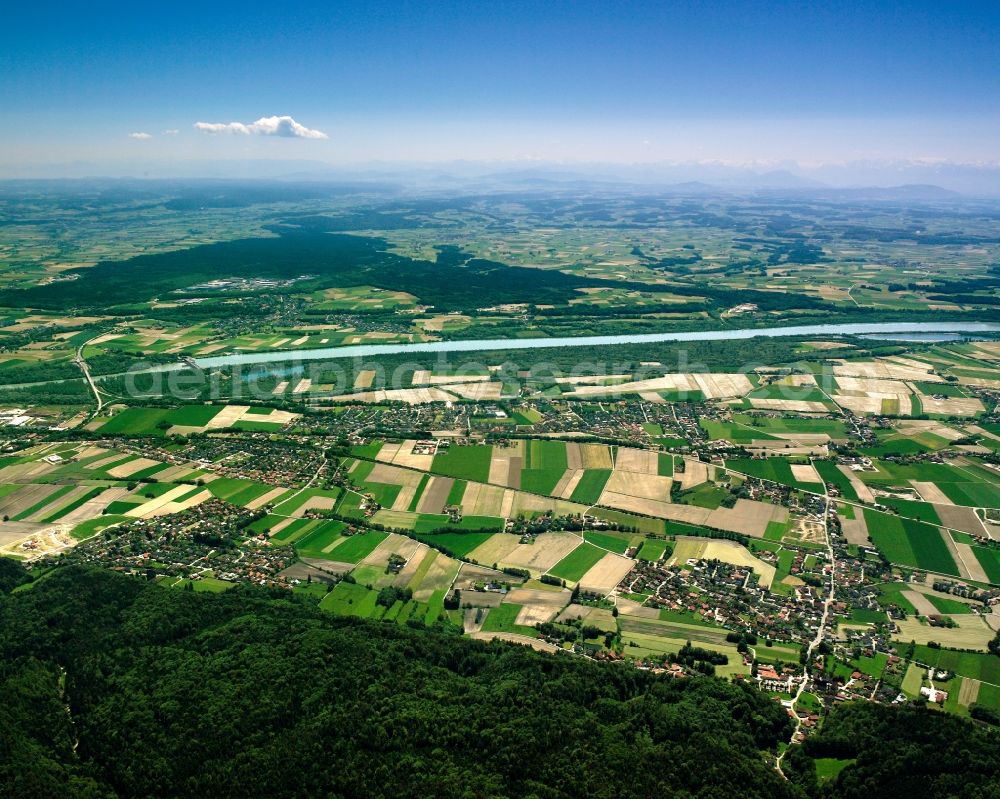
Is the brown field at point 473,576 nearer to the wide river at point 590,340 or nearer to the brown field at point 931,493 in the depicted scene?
the brown field at point 931,493

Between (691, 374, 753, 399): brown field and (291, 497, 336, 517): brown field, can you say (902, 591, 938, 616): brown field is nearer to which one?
(291, 497, 336, 517): brown field

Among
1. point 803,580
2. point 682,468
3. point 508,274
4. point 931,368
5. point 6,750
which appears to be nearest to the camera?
point 6,750


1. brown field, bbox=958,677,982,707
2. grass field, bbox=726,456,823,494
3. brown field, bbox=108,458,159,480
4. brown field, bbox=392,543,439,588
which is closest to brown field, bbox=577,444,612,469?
grass field, bbox=726,456,823,494

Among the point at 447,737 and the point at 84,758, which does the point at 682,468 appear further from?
the point at 84,758

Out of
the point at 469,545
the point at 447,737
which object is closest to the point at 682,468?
the point at 469,545

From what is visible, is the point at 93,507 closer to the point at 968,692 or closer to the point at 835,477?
the point at 968,692

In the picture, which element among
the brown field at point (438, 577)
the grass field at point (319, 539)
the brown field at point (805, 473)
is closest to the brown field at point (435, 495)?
the grass field at point (319, 539)
